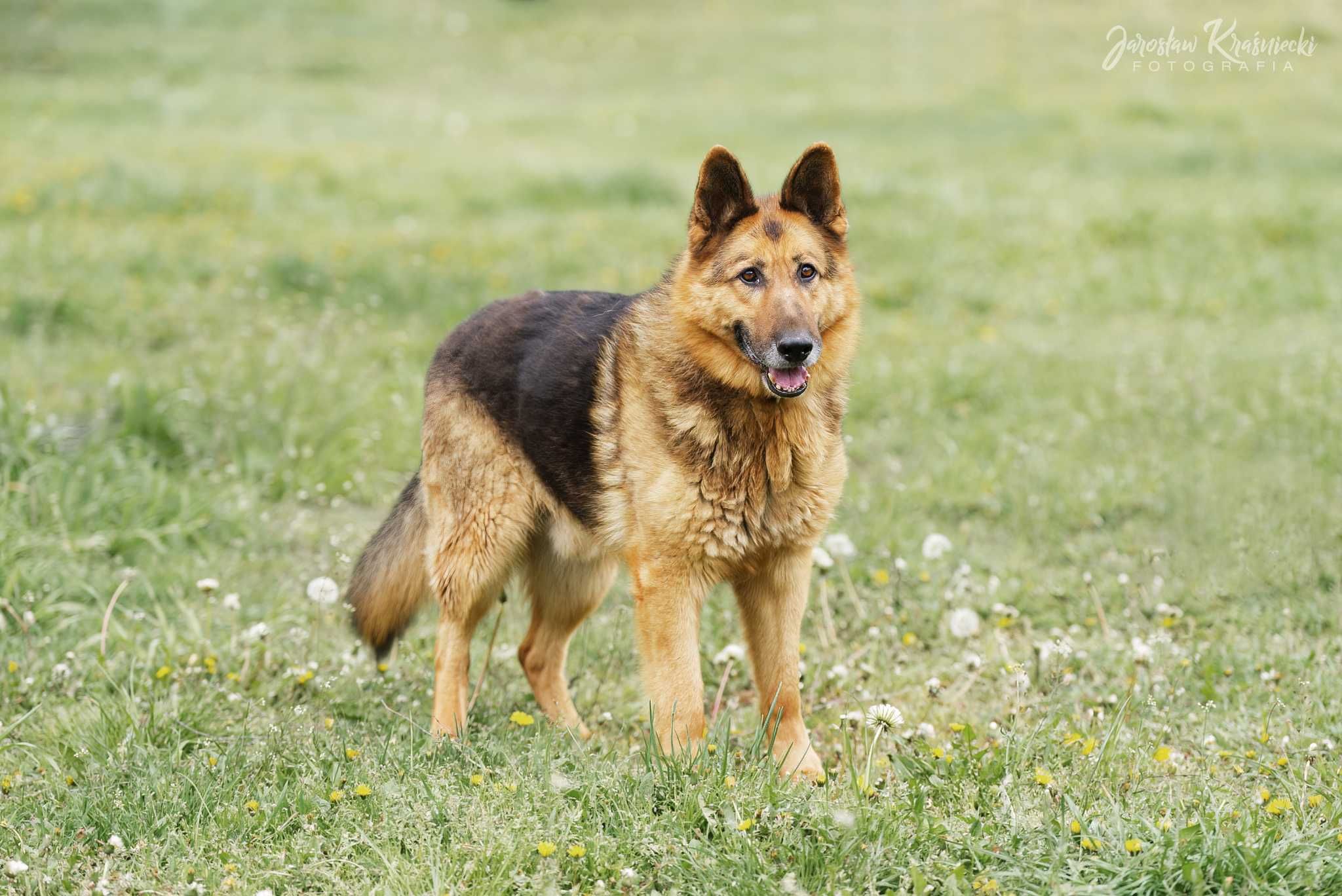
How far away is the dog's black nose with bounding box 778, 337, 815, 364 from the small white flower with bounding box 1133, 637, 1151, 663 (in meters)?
1.91

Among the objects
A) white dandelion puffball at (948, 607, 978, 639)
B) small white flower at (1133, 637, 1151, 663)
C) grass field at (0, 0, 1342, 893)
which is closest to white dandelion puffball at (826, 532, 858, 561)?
grass field at (0, 0, 1342, 893)

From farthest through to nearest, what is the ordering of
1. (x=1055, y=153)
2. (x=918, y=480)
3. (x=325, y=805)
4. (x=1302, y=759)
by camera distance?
(x=1055, y=153) < (x=918, y=480) < (x=1302, y=759) < (x=325, y=805)

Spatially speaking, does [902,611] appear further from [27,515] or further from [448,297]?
[448,297]

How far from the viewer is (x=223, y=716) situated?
443 cm

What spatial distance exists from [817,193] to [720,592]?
7.64 feet

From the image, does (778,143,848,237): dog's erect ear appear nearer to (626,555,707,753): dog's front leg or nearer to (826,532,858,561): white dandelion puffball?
(626,555,707,753): dog's front leg

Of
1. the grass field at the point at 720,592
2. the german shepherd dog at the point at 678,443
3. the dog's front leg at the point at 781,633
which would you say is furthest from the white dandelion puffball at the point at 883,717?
the dog's front leg at the point at 781,633

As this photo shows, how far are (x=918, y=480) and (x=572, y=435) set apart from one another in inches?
120

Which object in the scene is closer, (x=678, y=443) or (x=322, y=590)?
(x=678, y=443)

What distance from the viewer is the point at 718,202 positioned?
4.18 m

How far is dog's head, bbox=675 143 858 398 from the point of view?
3.97 meters

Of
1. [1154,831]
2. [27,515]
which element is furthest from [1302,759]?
[27,515]

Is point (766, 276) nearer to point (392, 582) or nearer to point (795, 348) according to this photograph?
point (795, 348)

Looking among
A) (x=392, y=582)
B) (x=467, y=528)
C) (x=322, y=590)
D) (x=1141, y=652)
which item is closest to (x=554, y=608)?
(x=467, y=528)
